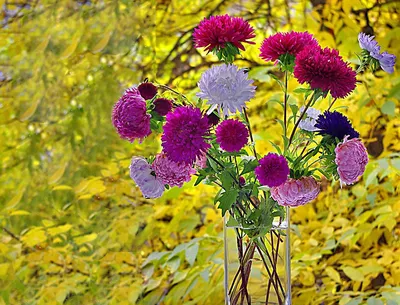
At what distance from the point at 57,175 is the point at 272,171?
2.63 ft

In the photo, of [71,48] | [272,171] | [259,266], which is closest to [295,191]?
[272,171]

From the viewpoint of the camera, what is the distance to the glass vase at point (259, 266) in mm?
970

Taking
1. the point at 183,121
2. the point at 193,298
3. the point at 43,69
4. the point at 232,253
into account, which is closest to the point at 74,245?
the point at 193,298

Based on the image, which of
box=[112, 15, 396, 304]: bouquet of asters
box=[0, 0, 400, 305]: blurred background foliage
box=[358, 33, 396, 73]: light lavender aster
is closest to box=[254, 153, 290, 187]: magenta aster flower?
box=[112, 15, 396, 304]: bouquet of asters

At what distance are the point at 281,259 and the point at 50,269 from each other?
0.76 metres

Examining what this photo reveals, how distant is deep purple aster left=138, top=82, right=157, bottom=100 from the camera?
37.0 inches

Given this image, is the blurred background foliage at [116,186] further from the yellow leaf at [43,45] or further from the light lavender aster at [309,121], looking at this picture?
the light lavender aster at [309,121]

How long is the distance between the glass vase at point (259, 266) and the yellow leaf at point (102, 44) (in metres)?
0.80

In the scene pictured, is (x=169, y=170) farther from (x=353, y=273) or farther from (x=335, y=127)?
(x=353, y=273)

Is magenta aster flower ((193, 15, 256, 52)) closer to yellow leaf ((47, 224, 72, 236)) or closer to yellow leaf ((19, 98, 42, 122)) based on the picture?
yellow leaf ((19, 98, 42, 122))

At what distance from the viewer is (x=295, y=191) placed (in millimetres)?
883

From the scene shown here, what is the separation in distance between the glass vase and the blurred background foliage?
459 mm

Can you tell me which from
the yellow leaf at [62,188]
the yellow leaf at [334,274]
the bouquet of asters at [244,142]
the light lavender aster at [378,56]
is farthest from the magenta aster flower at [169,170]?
the yellow leaf at [334,274]

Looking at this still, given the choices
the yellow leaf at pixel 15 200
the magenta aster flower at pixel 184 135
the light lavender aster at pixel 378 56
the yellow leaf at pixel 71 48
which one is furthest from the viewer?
the yellow leaf at pixel 71 48
